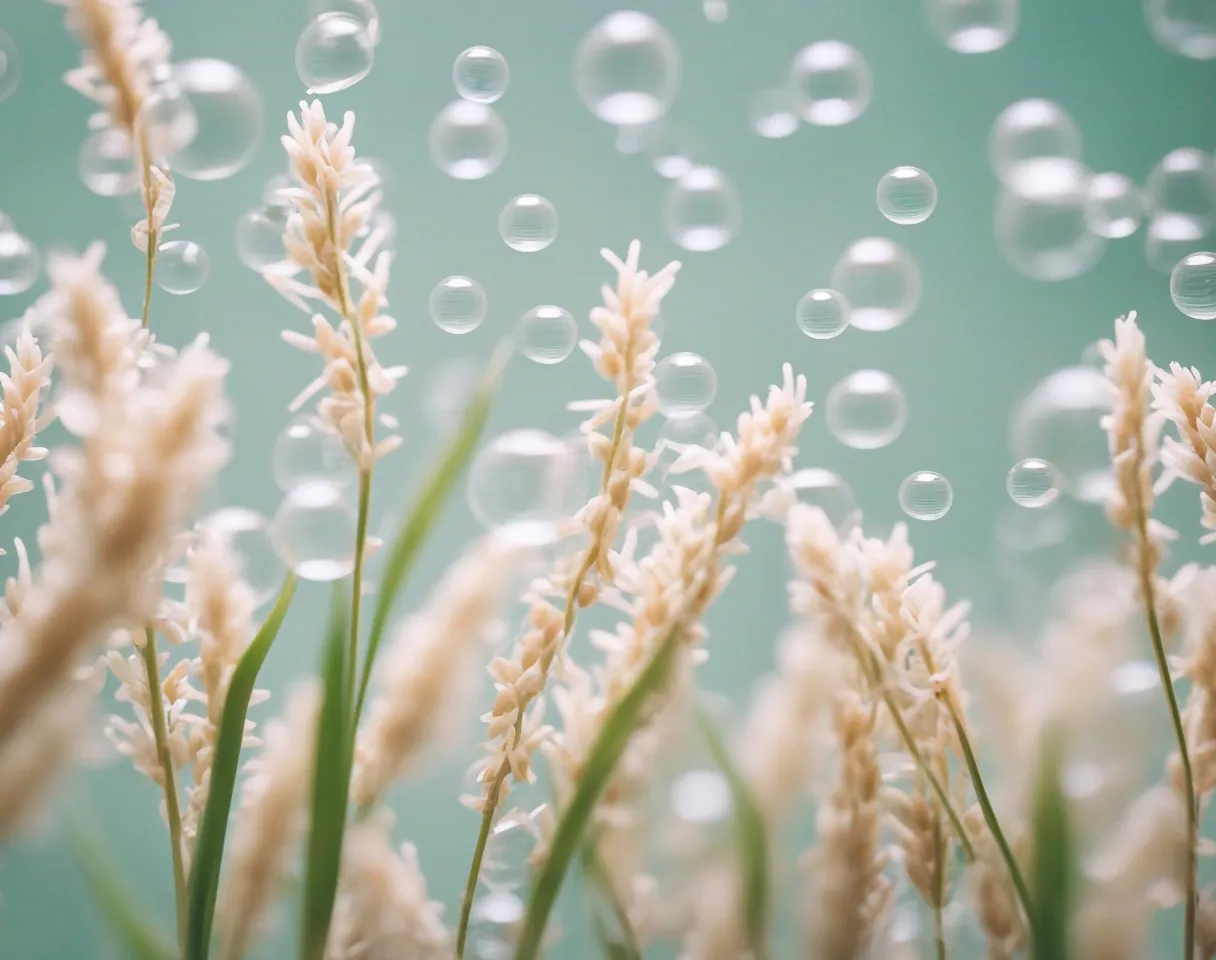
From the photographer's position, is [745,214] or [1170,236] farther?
[745,214]

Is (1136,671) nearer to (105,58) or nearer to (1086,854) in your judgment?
(1086,854)

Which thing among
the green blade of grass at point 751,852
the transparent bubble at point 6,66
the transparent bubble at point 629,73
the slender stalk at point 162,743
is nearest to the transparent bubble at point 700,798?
the green blade of grass at point 751,852

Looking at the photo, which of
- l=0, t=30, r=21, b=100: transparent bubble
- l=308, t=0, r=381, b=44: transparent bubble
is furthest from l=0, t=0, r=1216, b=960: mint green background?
l=308, t=0, r=381, b=44: transparent bubble

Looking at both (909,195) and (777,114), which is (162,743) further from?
(777,114)

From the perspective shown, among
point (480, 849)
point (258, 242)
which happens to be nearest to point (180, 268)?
point (258, 242)

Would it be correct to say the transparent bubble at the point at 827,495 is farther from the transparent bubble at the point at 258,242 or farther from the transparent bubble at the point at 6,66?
the transparent bubble at the point at 6,66
